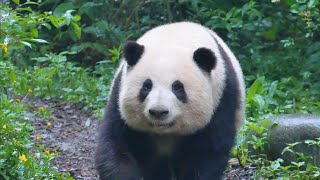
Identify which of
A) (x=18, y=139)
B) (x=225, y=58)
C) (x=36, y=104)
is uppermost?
(x=225, y=58)

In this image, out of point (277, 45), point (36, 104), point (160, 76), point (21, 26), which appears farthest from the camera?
point (277, 45)

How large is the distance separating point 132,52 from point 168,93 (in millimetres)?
432

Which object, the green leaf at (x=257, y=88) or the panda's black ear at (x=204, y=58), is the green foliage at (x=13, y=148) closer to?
the panda's black ear at (x=204, y=58)

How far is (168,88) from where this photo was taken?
16.4 feet

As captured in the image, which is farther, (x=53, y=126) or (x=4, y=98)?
(x=53, y=126)

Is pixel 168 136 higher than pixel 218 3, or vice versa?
pixel 168 136

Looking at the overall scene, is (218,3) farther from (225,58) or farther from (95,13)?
(225,58)

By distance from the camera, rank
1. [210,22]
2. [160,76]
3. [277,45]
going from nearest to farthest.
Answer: [160,76] → [210,22] → [277,45]

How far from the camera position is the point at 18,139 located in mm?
5312

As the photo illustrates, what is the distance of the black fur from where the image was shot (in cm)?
537

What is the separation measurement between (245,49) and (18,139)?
5301mm

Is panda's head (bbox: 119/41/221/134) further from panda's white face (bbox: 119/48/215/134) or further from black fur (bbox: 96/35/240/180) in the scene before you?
black fur (bbox: 96/35/240/180)

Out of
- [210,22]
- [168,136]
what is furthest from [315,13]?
[168,136]

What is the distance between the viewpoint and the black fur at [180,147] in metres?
5.37
